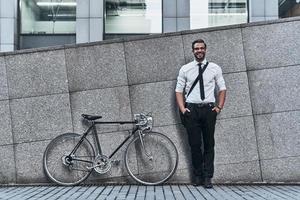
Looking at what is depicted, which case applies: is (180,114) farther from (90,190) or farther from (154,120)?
(90,190)

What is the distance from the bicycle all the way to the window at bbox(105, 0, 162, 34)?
35.9 feet

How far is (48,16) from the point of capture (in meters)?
20.2

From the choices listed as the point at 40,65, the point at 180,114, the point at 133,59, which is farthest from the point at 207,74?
the point at 40,65

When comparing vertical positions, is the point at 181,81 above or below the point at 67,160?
above

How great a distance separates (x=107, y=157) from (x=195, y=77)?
2.04 meters

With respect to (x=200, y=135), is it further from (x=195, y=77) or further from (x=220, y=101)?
(x=195, y=77)

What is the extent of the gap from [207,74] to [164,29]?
1168cm

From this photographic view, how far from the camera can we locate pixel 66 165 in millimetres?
9727

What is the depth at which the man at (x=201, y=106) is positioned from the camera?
9.12 meters

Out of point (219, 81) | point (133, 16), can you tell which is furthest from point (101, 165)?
point (133, 16)

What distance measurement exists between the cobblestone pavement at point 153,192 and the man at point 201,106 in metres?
0.42

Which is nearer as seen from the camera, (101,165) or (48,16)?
(101,165)

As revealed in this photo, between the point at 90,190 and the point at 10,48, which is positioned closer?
the point at 90,190

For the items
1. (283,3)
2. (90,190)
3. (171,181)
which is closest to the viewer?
→ (90,190)
